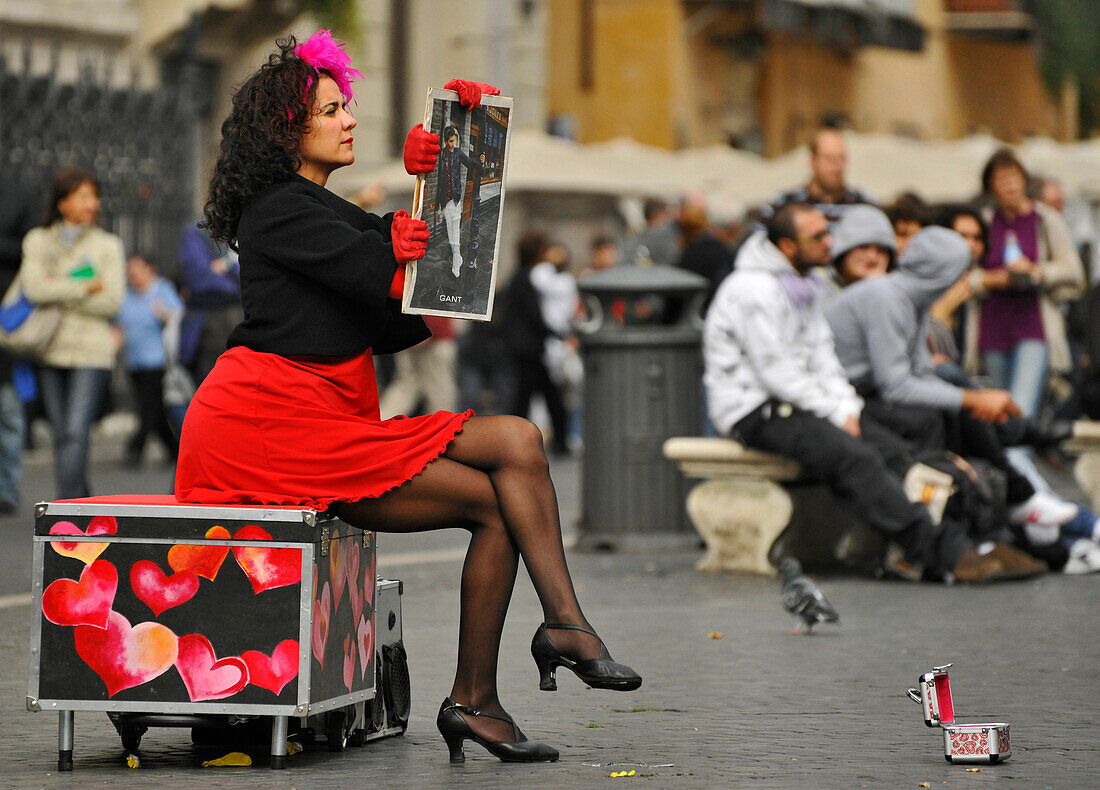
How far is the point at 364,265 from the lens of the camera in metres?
4.61

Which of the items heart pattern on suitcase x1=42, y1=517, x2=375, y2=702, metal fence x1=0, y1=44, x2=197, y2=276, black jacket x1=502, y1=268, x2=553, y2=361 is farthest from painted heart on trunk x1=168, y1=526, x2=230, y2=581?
black jacket x1=502, y1=268, x2=553, y2=361

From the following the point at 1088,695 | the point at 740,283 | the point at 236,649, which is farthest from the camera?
the point at 740,283

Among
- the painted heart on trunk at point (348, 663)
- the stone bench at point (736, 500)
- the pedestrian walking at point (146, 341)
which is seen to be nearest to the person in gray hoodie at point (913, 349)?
the stone bench at point (736, 500)

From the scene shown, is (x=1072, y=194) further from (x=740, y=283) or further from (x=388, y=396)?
(x=740, y=283)

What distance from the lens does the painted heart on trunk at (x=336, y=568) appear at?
184 inches

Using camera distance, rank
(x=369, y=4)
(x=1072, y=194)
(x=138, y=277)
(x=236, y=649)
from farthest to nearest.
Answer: (x=369, y=4) < (x=1072, y=194) < (x=138, y=277) < (x=236, y=649)

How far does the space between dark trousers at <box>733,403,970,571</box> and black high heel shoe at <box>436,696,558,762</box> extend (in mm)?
3780

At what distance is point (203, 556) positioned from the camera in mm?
4617

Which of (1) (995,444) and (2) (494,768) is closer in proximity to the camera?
(2) (494,768)

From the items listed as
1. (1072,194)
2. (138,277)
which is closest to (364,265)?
(138,277)

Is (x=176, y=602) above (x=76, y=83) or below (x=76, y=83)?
below

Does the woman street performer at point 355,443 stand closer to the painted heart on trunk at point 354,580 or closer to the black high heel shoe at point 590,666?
the black high heel shoe at point 590,666

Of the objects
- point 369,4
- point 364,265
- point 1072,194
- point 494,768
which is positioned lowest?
point 494,768

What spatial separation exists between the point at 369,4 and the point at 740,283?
17615 millimetres
